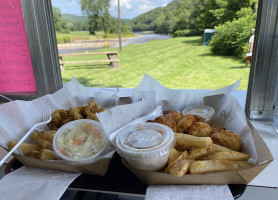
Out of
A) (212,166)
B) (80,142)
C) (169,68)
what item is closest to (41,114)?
(80,142)

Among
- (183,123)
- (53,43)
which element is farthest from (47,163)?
(53,43)

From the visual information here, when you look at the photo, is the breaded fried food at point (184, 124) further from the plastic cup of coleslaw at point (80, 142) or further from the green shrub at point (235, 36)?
the green shrub at point (235, 36)

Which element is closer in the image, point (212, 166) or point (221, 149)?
point (212, 166)

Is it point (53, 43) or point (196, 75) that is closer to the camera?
point (53, 43)

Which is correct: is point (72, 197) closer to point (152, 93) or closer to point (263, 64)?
point (152, 93)

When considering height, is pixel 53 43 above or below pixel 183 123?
above

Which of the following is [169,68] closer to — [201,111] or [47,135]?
[201,111]
